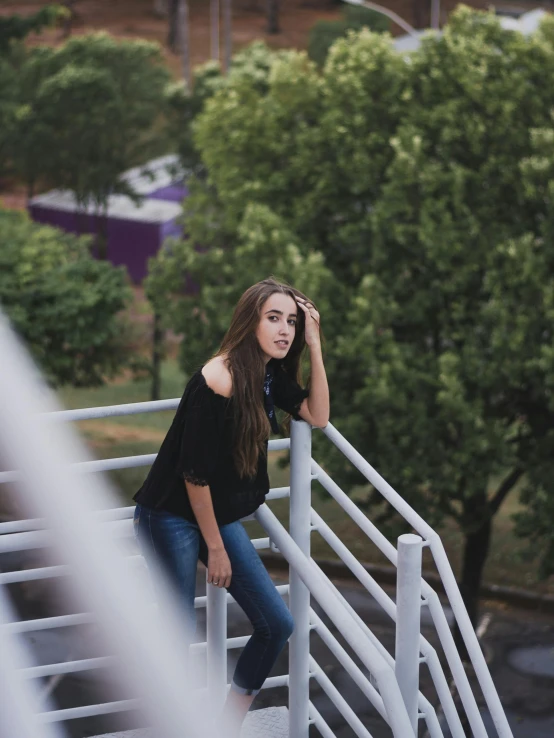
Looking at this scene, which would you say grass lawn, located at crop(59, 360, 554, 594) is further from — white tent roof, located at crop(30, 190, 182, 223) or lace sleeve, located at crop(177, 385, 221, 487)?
lace sleeve, located at crop(177, 385, 221, 487)

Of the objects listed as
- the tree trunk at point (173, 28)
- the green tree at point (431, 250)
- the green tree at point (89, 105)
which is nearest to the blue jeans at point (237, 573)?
the green tree at point (431, 250)

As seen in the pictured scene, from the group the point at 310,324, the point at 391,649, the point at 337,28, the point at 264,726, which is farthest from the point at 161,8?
the point at 310,324

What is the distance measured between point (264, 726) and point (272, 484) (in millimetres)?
18224

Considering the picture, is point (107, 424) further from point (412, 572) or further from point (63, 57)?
point (412, 572)

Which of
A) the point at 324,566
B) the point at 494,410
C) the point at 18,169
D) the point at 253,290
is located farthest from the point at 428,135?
the point at 18,169

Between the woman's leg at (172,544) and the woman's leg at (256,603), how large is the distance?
0.28 feet

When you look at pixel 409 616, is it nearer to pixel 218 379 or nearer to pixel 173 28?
pixel 218 379

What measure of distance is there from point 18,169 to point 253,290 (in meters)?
30.1

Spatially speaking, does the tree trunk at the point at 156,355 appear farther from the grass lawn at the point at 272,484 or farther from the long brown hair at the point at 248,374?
the long brown hair at the point at 248,374

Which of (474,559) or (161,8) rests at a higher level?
(474,559)

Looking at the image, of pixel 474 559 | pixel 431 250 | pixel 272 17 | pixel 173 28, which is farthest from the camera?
pixel 272 17

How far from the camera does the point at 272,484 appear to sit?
74.3 feet

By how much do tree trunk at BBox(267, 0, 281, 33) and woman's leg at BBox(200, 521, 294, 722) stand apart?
6233 cm

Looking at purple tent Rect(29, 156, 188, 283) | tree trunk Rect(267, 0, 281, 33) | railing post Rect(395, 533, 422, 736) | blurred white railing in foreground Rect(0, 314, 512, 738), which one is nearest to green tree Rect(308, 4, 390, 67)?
purple tent Rect(29, 156, 188, 283)
